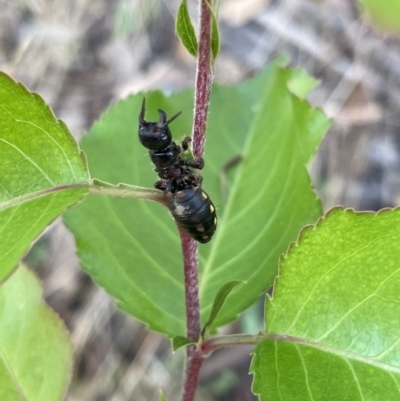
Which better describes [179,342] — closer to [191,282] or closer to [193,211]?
[191,282]

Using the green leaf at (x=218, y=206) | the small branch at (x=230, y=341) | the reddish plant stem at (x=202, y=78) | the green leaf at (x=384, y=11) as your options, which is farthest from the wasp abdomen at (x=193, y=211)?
the green leaf at (x=384, y=11)

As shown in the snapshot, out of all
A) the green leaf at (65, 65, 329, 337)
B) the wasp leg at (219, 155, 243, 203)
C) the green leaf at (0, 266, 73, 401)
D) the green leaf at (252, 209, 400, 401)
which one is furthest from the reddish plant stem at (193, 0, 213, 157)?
the green leaf at (0, 266, 73, 401)

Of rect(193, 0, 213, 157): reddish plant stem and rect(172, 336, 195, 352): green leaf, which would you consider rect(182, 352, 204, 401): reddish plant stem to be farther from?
rect(193, 0, 213, 157): reddish plant stem

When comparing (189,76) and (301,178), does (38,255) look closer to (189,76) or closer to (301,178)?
(189,76)

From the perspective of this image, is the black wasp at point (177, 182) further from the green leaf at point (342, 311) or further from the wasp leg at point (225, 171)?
the wasp leg at point (225, 171)

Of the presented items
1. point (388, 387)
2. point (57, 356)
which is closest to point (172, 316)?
point (57, 356)

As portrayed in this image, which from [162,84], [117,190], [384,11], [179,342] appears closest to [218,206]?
[179,342]
